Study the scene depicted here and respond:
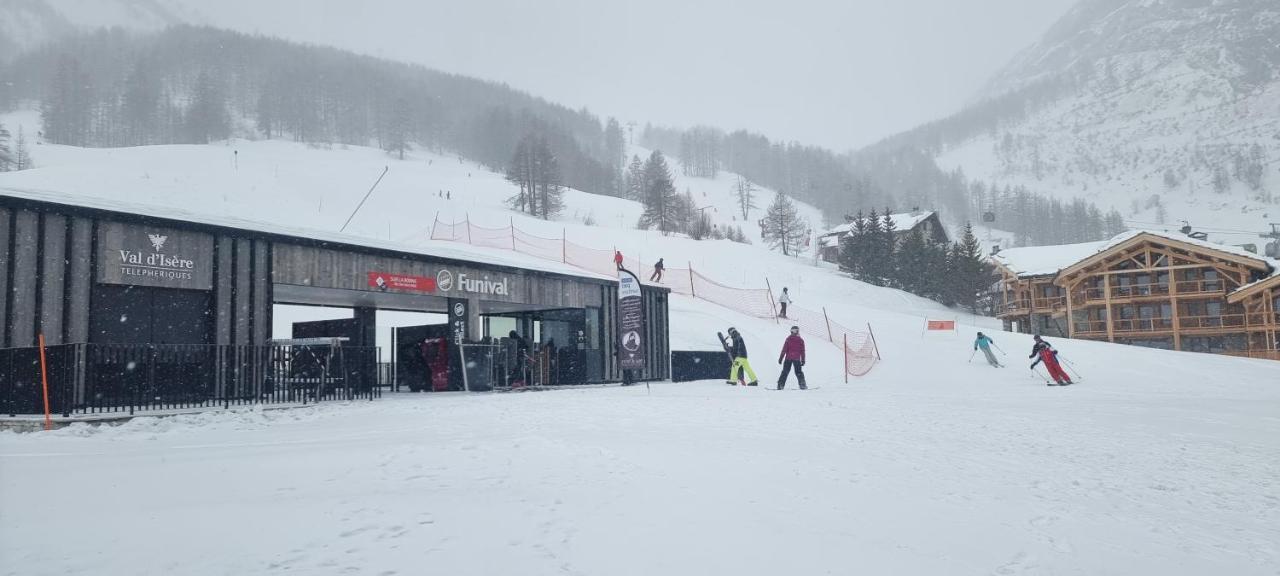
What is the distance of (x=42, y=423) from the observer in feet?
31.3

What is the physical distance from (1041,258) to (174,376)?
195 ft

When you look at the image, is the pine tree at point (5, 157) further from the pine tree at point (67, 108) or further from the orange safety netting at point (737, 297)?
the orange safety netting at point (737, 297)

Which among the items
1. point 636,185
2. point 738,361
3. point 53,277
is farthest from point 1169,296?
point 636,185

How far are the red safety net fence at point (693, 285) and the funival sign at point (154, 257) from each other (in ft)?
54.7

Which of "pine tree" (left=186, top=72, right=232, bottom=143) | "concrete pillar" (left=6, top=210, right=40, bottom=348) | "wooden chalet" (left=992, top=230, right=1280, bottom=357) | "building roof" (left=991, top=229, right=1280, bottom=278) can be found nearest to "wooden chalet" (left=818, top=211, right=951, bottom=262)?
"building roof" (left=991, top=229, right=1280, bottom=278)

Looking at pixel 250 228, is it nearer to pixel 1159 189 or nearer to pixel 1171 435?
pixel 1171 435

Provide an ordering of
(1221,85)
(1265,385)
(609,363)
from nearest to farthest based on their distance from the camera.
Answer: (1265,385) → (609,363) → (1221,85)

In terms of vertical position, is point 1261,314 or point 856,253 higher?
point 856,253

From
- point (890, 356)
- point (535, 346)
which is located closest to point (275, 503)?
point (535, 346)

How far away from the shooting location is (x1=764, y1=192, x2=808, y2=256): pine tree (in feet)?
241

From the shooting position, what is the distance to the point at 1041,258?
186 feet

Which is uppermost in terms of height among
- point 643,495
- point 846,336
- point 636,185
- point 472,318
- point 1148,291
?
point 636,185

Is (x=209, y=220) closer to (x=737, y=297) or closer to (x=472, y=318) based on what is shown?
(x=472, y=318)

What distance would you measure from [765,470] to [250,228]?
1170 cm
